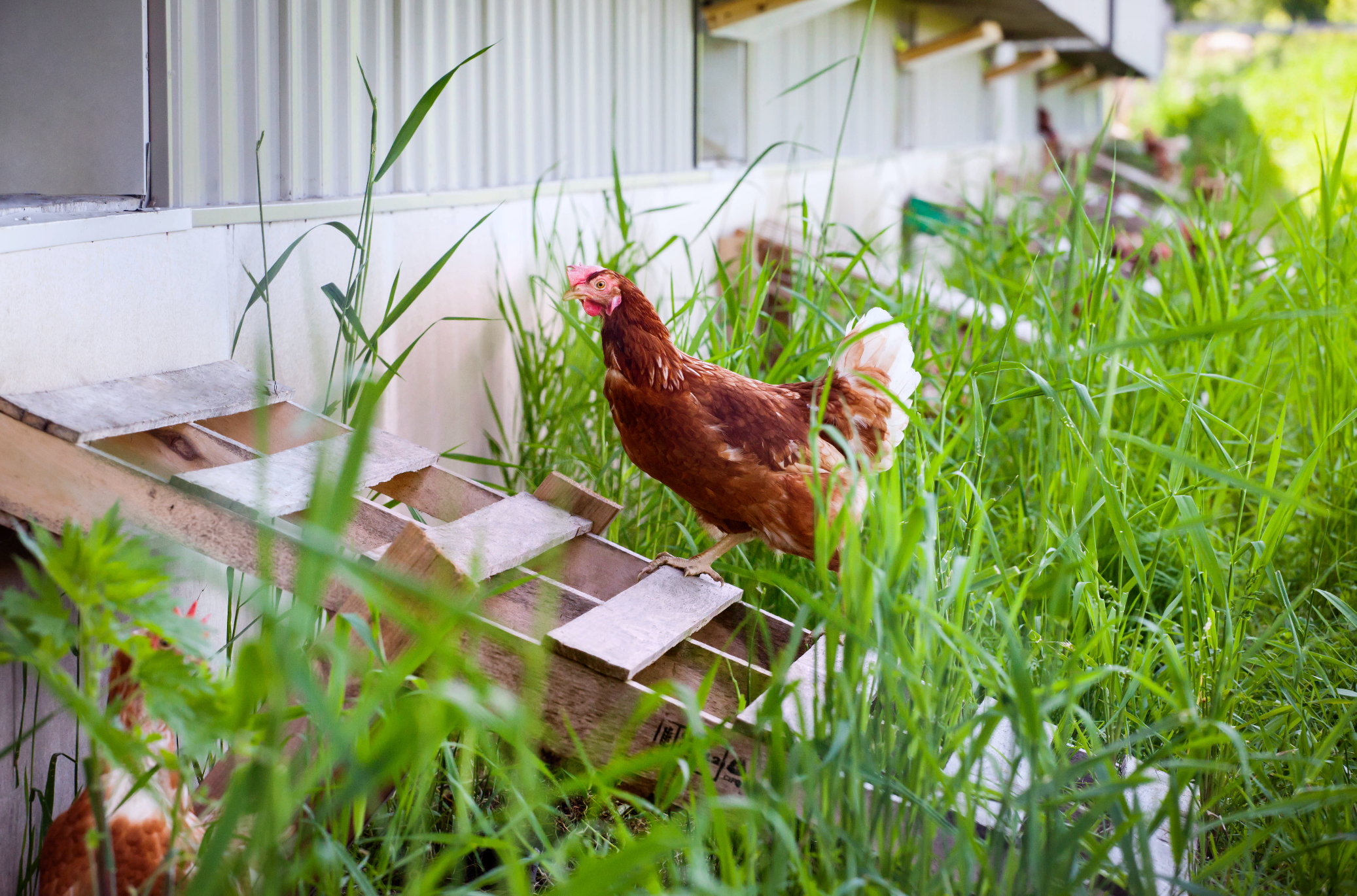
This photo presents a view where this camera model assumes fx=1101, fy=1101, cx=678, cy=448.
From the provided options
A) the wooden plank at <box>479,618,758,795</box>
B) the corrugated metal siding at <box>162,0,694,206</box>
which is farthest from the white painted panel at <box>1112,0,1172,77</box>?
the wooden plank at <box>479,618,758,795</box>

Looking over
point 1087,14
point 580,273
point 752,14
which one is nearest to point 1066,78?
point 1087,14

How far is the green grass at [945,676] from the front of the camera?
1.02 meters

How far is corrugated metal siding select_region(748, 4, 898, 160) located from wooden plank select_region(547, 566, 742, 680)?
2.61 metres

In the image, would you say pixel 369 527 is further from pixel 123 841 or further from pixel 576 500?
pixel 123 841

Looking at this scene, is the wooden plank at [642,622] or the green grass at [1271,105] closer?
the wooden plank at [642,622]

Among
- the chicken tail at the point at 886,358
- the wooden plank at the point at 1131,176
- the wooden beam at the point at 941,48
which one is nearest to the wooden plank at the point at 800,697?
the chicken tail at the point at 886,358

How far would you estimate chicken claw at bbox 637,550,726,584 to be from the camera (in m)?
1.87

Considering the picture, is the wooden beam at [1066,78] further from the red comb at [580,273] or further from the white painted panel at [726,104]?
the red comb at [580,273]

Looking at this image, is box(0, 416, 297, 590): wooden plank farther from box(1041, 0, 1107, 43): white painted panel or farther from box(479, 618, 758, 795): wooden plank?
box(1041, 0, 1107, 43): white painted panel

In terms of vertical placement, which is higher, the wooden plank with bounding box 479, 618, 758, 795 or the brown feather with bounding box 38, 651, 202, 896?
the wooden plank with bounding box 479, 618, 758, 795

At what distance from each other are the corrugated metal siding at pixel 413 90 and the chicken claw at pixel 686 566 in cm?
99

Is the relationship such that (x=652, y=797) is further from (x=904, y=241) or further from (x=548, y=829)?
(x=904, y=241)

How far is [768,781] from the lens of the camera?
120cm

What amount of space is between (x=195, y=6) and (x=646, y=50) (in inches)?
82.8
